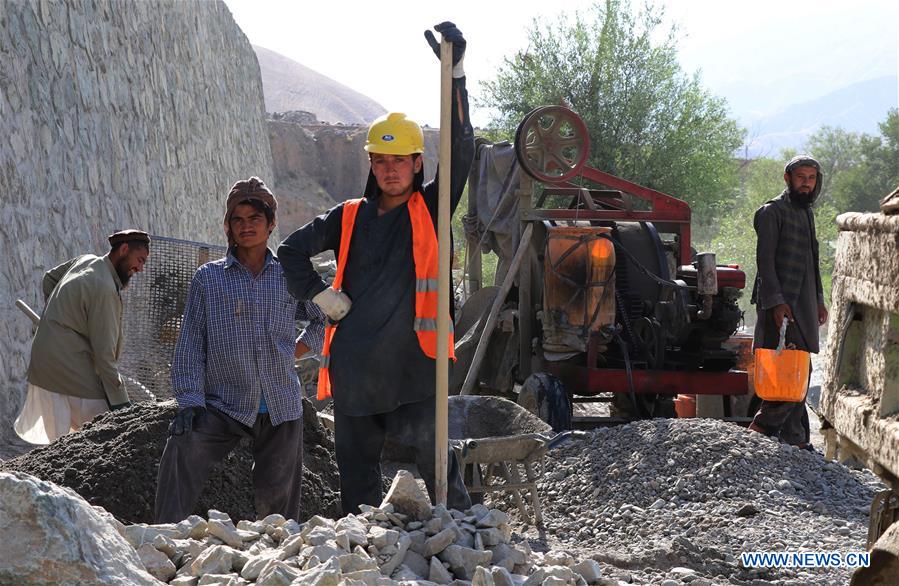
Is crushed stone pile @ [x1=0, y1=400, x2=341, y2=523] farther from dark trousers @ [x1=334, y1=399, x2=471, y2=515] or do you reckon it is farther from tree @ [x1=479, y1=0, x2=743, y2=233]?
tree @ [x1=479, y1=0, x2=743, y2=233]

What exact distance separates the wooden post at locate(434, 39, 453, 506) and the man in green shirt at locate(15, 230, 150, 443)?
266 centimetres

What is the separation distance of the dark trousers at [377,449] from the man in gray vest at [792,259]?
3814 millimetres

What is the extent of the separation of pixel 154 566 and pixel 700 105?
27.4 m

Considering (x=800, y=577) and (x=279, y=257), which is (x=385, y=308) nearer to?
(x=279, y=257)

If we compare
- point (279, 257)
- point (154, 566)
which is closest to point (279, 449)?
point (279, 257)

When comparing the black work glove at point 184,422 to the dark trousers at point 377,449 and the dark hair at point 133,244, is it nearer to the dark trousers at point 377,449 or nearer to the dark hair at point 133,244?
the dark trousers at point 377,449

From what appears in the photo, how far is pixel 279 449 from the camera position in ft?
15.2

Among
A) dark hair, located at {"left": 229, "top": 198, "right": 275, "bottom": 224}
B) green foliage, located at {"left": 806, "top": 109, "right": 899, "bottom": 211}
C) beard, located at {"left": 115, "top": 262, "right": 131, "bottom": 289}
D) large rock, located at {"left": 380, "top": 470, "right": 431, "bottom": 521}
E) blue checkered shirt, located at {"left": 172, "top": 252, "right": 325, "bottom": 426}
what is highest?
green foliage, located at {"left": 806, "top": 109, "right": 899, "bottom": 211}

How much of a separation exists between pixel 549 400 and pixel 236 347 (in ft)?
15.3

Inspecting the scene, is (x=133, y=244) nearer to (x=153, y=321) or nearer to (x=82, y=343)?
(x=82, y=343)

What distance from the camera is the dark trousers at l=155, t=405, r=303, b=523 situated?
14.8 ft

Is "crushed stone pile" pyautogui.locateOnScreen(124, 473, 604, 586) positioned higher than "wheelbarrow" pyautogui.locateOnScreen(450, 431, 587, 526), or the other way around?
"crushed stone pile" pyautogui.locateOnScreen(124, 473, 604, 586)

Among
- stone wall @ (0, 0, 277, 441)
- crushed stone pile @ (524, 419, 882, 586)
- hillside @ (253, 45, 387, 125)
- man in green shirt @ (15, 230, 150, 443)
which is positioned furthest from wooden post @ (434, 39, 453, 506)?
hillside @ (253, 45, 387, 125)

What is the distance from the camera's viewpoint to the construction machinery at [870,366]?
2.85m
